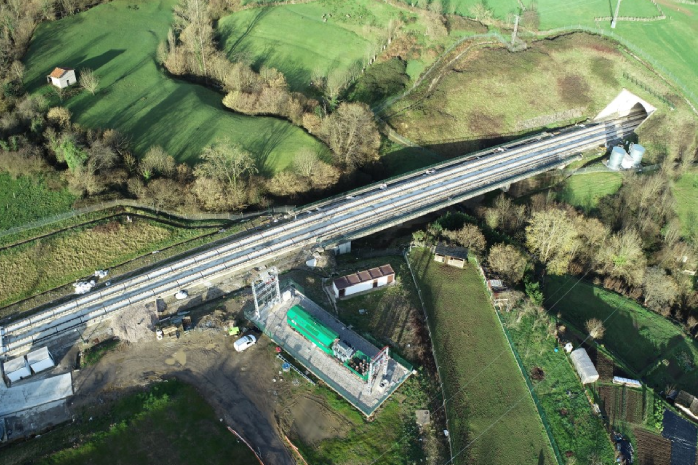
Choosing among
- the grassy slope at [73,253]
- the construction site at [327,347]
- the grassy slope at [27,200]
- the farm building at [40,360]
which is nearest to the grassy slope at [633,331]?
the construction site at [327,347]

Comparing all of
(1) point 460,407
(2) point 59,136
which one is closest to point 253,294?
(1) point 460,407

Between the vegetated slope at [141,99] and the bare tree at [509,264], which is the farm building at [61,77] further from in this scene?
the bare tree at [509,264]

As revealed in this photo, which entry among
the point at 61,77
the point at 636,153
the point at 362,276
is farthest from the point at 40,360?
the point at 636,153

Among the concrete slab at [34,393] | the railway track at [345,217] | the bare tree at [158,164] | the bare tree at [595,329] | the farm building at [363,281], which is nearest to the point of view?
the concrete slab at [34,393]

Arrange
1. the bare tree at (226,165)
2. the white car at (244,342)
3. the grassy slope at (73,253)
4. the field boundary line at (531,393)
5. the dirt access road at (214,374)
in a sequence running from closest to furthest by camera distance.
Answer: the field boundary line at (531,393) → the dirt access road at (214,374) → the white car at (244,342) → the grassy slope at (73,253) → the bare tree at (226,165)

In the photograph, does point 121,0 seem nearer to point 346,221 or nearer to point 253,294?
point 346,221
